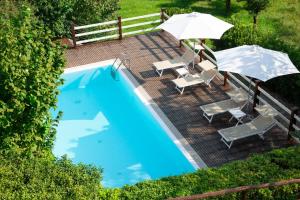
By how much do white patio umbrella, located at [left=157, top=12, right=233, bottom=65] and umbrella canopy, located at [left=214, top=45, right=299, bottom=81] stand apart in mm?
1610

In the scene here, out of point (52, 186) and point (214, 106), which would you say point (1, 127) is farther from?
point (214, 106)

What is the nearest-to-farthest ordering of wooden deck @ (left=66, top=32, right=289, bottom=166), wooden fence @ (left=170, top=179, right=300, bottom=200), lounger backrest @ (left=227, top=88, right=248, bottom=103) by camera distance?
wooden fence @ (left=170, top=179, right=300, bottom=200), wooden deck @ (left=66, top=32, right=289, bottom=166), lounger backrest @ (left=227, top=88, right=248, bottom=103)

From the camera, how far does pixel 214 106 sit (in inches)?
656

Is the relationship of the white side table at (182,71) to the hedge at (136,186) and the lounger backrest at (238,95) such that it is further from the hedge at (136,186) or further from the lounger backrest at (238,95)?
the hedge at (136,186)

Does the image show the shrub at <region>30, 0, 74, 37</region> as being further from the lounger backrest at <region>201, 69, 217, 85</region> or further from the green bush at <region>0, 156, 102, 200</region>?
the green bush at <region>0, 156, 102, 200</region>

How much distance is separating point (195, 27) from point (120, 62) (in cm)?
374

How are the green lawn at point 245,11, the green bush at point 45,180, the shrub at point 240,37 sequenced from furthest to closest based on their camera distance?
the green lawn at point 245,11 < the shrub at point 240,37 < the green bush at point 45,180

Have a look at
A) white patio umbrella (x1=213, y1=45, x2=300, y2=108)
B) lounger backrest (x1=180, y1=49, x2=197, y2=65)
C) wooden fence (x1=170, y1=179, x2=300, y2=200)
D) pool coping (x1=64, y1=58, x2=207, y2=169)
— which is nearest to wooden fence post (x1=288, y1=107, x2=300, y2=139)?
white patio umbrella (x1=213, y1=45, x2=300, y2=108)

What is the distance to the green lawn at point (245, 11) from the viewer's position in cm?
2380

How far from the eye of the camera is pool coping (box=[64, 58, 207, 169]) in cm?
1501

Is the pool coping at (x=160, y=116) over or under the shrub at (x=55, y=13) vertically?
under

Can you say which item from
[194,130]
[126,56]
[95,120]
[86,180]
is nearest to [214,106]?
[194,130]

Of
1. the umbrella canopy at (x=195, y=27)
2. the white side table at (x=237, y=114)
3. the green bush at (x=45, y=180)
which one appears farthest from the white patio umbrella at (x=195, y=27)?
the green bush at (x=45, y=180)

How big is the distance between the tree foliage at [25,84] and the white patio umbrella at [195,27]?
6590 mm
